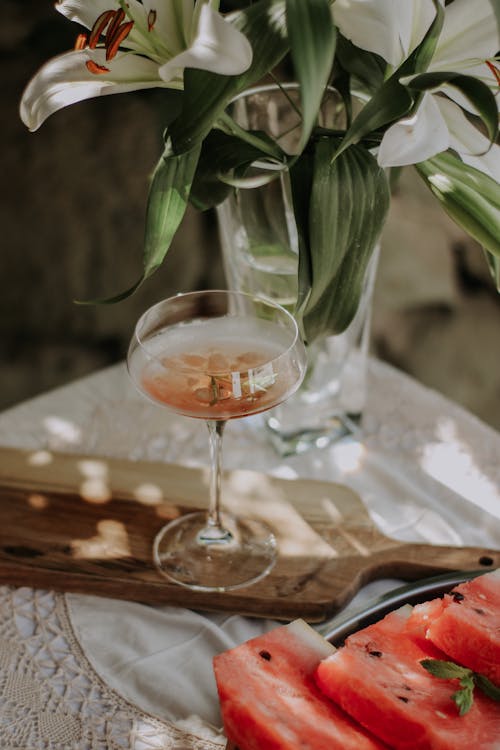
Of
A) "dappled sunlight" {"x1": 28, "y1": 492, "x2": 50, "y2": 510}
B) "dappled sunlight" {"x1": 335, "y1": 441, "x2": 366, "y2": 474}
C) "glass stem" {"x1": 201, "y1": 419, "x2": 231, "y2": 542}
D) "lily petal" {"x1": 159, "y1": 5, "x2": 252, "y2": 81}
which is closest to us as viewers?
"lily petal" {"x1": 159, "y1": 5, "x2": 252, "y2": 81}

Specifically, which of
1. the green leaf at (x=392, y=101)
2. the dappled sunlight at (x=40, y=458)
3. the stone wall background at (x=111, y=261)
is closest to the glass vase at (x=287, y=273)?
the green leaf at (x=392, y=101)

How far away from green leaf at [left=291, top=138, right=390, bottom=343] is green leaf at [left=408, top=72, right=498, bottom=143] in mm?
143

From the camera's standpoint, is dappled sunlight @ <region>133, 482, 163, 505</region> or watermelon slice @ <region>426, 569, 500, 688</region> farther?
dappled sunlight @ <region>133, 482, 163, 505</region>

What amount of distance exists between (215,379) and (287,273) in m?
0.26

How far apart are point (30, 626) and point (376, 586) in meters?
0.44

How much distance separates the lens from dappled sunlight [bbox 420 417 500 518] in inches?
53.0

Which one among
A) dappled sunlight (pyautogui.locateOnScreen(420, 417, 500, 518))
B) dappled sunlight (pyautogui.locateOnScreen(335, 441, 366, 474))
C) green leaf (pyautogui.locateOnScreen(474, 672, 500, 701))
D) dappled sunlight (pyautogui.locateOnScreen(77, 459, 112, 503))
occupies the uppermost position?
green leaf (pyautogui.locateOnScreen(474, 672, 500, 701))

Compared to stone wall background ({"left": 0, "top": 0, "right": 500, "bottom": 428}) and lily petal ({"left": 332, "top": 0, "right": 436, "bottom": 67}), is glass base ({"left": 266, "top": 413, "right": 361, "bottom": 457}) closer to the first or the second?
lily petal ({"left": 332, "top": 0, "right": 436, "bottom": 67})

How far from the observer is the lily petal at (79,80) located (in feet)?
3.16

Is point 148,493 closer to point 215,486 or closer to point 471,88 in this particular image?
point 215,486

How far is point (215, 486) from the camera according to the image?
1.20m

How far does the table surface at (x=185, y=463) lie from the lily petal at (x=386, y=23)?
65cm

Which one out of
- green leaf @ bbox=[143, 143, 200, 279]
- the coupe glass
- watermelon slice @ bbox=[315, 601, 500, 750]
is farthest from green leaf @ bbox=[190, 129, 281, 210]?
watermelon slice @ bbox=[315, 601, 500, 750]

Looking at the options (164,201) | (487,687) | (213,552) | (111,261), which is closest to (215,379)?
(164,201)
